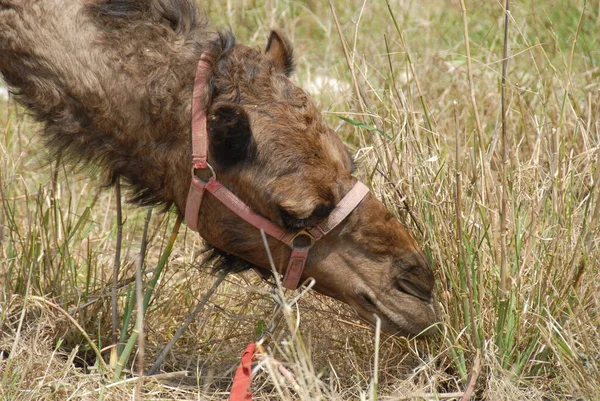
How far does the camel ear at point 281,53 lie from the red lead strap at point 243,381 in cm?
113

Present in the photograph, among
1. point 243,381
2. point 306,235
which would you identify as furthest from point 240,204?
point 243,381

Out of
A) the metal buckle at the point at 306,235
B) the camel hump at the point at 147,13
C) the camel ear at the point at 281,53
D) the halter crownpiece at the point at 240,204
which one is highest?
the camel hump at the point at 147,13

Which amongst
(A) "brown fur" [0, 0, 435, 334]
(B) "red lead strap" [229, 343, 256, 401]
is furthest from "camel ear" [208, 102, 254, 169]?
(B) "red lead strap" [229, 343, 256, 401]

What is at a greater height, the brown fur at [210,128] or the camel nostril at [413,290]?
the brown fur at [210,128]

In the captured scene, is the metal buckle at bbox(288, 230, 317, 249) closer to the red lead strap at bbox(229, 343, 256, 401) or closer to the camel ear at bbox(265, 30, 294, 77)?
the red lead strap at bbox(229, 343, 256, 401)

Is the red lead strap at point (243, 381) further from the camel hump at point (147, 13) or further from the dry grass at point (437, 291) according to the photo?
the camel hump at point (147, 13)

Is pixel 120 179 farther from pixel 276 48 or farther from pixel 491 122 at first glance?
pixel 491 122

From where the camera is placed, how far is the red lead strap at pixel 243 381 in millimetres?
3342

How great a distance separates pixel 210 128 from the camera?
347 cm

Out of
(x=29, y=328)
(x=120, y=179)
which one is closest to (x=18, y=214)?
(x=29, y=328)

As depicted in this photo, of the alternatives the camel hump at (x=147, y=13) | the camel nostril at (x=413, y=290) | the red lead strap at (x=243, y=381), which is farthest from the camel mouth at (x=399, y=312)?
the camel hump at (x=147, y=13)

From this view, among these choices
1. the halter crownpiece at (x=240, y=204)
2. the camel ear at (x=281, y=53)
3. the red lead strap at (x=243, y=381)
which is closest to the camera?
the red lead strap at (x=243, y=381)

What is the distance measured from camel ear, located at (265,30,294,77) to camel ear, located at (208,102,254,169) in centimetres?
40

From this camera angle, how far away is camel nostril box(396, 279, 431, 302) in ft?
12.0
